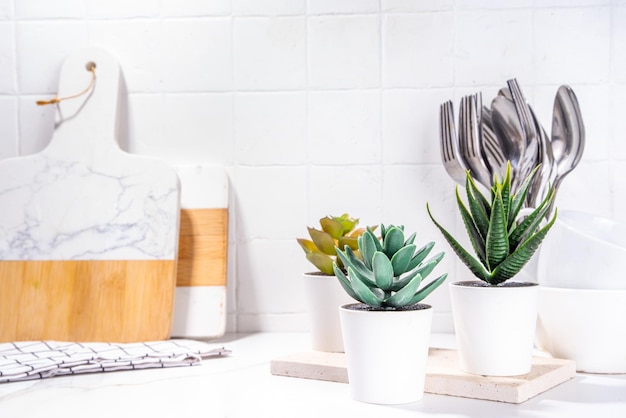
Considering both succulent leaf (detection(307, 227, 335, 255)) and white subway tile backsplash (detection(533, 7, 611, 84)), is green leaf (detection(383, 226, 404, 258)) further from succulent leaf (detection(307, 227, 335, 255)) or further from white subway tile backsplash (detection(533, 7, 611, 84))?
white subway tile backsplash (detection(533, 7, 611, 84))

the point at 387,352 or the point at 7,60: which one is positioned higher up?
the point at 7,60

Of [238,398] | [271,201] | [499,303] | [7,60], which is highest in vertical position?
[7,60]

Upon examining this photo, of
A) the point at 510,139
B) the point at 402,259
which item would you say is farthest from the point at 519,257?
the point at 510,139

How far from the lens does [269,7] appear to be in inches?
46.2

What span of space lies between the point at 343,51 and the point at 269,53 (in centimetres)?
12

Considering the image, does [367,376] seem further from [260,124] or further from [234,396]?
[260,124]

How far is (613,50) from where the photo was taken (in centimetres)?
114

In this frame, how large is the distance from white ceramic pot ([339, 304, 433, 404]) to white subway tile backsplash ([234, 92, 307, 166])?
0.51 metres

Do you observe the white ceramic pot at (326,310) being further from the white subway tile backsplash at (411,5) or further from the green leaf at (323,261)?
the white subway tile backsplash at (411,5)

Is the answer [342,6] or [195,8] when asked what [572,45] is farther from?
[195,8]

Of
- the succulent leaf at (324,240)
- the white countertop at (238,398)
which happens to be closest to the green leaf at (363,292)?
the white countertop at (238,398)

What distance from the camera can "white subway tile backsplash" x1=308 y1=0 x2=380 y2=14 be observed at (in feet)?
3.81

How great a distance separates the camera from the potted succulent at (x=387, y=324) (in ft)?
2.25

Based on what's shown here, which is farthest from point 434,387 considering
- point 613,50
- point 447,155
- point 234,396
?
point 613,50
